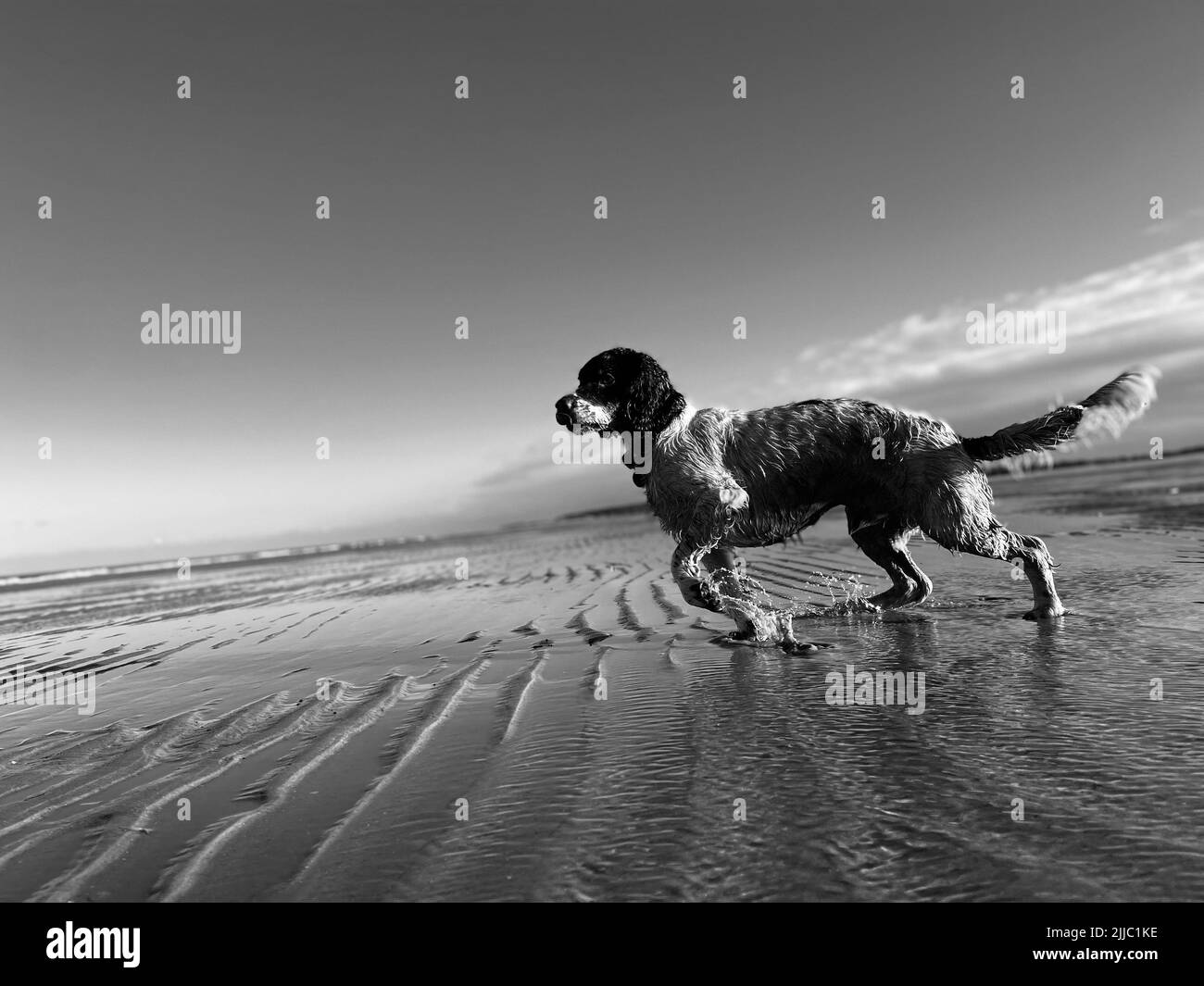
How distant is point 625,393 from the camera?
6.12 metres

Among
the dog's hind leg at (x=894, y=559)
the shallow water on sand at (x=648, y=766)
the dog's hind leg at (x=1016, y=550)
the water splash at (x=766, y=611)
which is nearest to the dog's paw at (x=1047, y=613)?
the dog's hind leg at (x=1016, y=550)

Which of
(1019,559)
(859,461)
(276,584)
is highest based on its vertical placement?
(859,461)

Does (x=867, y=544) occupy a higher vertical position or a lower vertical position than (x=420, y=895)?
higher

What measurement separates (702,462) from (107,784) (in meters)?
4.57

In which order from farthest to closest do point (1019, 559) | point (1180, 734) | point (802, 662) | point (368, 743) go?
point (1019, 559) → point (802, 662) → point (368, 743) → point (1180, 734)

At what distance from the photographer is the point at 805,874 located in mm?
1914

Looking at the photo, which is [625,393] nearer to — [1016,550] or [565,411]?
[565,411]

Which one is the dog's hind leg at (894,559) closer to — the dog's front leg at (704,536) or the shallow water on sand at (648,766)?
the shallow water on sand at (648,766)

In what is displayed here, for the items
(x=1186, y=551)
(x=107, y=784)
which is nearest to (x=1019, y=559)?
(x=1186, y=551)

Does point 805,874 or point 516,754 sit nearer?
point 805,874

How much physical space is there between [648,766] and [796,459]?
380 cm

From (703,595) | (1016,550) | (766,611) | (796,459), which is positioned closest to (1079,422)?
(1016,550)

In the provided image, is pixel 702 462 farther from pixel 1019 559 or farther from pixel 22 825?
pixel 22 825

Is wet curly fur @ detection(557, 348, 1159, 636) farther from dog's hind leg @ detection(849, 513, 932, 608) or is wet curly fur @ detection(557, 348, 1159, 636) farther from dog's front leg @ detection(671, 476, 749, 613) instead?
dog's hind leg @ detection(849, 513, 932, 608)
